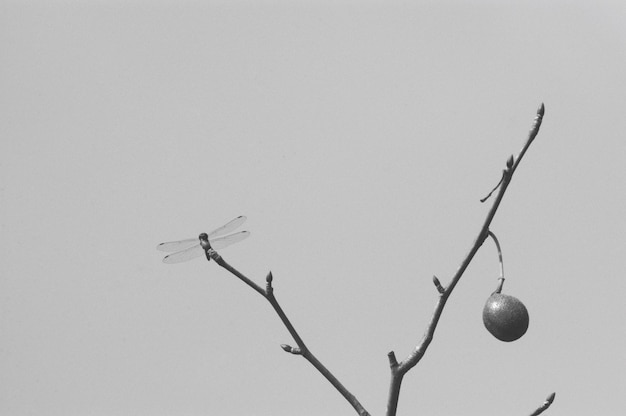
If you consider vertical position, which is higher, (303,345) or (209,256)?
(209,256)

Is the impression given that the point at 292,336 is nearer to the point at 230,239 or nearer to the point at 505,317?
the point at 505,317

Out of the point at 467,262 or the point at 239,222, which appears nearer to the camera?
the point at 467,262

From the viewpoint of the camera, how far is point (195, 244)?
6531 millimetres

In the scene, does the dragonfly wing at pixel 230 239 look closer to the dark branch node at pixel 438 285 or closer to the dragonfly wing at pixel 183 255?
the dragonfly wing at pixel 183 255

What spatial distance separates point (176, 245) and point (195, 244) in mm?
345

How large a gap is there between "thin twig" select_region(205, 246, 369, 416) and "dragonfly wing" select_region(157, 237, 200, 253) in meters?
2.30

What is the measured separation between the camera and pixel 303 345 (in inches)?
166

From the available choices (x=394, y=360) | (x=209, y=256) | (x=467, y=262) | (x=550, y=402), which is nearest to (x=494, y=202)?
(x=467, y=262)

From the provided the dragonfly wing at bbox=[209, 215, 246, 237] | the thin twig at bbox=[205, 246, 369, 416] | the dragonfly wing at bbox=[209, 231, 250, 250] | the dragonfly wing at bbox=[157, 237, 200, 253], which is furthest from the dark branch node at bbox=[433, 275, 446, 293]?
the dragonfly wing at bbox=[209, 231, 250, 250]

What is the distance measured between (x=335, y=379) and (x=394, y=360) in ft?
1.35

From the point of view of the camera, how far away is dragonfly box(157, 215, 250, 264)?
662 centimetres

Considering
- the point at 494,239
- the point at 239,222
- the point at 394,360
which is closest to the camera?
the point at 394,360

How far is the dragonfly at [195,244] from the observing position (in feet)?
21.7

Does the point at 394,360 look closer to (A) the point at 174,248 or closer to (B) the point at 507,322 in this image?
(B) the point at 507,322
